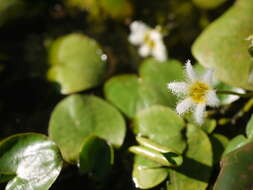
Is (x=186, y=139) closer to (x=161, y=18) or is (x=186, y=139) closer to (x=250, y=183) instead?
(x=250, y=183)

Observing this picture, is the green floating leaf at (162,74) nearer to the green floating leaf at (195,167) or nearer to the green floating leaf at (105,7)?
the green floating leaf at (195,167)

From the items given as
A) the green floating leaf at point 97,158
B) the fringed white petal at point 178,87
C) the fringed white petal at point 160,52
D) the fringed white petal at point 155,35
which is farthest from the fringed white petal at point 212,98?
the fringed white petal at point 155,35

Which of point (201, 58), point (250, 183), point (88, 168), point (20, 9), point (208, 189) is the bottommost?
point (208, 189)

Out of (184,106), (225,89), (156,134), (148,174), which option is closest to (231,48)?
(225,89)

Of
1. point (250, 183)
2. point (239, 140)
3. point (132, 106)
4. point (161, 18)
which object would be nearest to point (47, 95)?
point (132, 106)

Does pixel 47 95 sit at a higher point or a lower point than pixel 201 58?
lower
